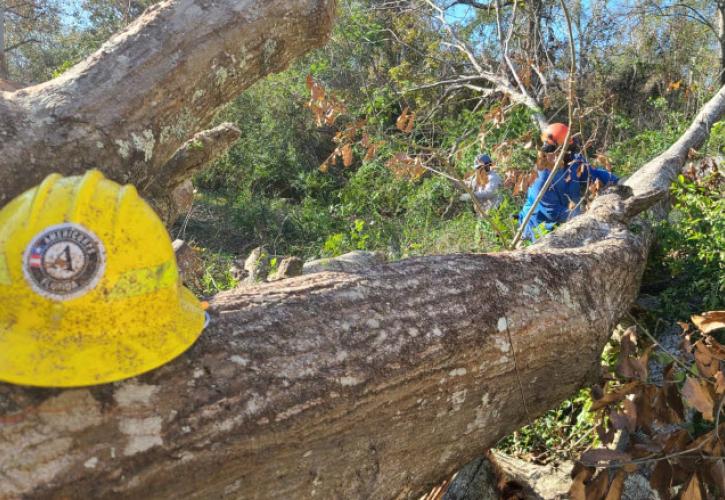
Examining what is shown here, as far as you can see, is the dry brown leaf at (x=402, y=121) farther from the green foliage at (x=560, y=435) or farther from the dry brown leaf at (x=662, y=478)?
the dry brown leaf at (x=662, y=478)

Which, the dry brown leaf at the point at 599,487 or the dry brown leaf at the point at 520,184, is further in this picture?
the dry brown leaf at the point at 520,184

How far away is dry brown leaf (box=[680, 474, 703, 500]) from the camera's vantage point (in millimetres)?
2059

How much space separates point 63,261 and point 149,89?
106 centimetres

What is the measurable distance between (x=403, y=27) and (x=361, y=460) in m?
9.56

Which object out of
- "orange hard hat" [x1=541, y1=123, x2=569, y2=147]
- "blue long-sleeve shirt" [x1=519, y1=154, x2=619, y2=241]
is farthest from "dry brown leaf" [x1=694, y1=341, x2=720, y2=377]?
"orange hard hat" [x1=541, y1=123, x2=569, y2=147]

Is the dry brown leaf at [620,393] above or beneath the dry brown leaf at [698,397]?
beneath

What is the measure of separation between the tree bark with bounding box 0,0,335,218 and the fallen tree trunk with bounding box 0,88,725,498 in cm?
69

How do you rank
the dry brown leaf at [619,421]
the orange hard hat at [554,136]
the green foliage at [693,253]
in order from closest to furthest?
the dry brown leaf at [619,421], the green foliage at [693,253], the orange hard hat at [554,136]

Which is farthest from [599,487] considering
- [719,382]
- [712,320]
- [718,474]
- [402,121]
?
→ [402,121]

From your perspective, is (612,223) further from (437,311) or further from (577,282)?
(437,311)

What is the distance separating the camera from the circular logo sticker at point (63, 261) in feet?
4.42

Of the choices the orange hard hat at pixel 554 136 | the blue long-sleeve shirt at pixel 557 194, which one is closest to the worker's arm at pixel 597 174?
the blue long-sleeve shirt at pixel 557 194

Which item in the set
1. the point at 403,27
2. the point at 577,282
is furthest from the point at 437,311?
the point at 403,27

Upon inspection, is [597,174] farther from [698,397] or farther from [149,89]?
[149,89]
